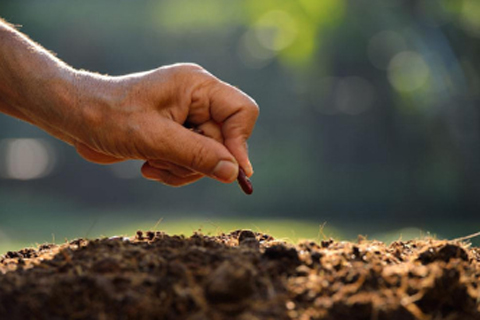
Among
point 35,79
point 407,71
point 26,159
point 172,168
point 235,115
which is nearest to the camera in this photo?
point 35,79

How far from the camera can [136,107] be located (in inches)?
92.8

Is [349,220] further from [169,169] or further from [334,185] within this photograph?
[169,169]

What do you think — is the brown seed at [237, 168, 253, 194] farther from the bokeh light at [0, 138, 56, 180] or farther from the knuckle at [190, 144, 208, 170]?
the bokeh light at [0, 138, 56, 180]

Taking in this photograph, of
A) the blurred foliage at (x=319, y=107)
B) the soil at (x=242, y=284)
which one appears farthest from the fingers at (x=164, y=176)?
the blurred foliage at (x=319, y=107)

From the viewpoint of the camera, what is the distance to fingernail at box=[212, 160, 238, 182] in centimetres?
242

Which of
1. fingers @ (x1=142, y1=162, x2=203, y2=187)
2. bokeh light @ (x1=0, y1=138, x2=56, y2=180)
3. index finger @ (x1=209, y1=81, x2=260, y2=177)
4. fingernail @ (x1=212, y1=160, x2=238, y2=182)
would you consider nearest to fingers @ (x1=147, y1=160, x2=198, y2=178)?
fingers @ (x1=142, y1=162, x2=203, y2=187)

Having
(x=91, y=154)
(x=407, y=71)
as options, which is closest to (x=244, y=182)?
(x=91, y=154)

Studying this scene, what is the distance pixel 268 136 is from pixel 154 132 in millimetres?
18456

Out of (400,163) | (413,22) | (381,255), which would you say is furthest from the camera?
(400,163)

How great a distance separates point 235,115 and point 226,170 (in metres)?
0.34

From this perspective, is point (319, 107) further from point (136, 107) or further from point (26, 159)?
point (136, 107)

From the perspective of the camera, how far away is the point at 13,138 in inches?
846

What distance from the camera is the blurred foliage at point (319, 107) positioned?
47.7 ft

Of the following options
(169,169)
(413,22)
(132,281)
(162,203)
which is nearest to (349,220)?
(413,22)
